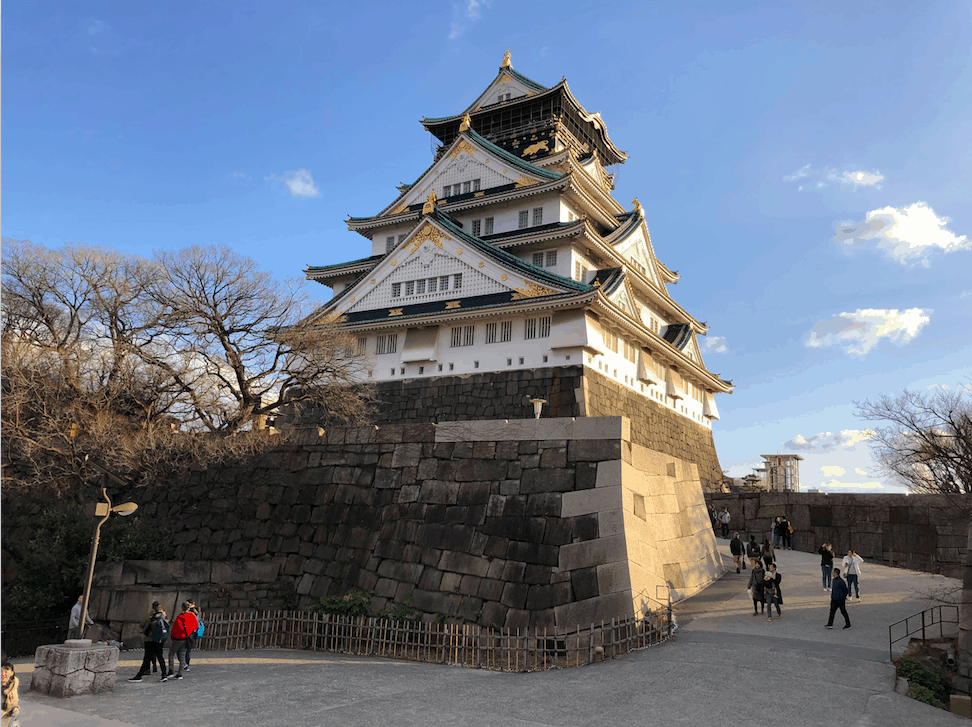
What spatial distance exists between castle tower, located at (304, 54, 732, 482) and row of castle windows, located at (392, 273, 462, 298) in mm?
50

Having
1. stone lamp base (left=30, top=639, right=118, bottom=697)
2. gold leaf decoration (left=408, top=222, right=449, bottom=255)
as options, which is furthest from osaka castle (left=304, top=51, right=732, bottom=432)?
stone lamp base (left=30, top=639, right=118, bottom=697)

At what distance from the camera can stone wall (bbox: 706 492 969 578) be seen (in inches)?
830

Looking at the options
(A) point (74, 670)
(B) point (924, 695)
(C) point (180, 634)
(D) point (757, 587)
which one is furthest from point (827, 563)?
(A) point (74, 670)

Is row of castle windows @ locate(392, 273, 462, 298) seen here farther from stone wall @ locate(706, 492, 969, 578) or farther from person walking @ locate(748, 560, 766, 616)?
person walking @ locate(748, 560, 766, 616)

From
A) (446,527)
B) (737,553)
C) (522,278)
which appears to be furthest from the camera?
(522,278)

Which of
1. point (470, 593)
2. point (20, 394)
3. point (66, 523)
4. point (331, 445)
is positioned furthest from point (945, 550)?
point (20, 394)

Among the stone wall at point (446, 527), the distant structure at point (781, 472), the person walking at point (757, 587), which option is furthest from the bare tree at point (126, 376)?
the distant structure at point (781, 472)

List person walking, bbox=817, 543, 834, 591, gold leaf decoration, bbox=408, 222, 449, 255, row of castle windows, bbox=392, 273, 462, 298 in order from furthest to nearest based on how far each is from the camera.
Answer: gold leaf decoration, bbox=408, 222, 449, 255
row of castle windows, bbox=392, 273, 462, 298
person walking, bbox=817, 543, 834, 591

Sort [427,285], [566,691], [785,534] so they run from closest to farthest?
[566,691] < [785,534] < [427,285]

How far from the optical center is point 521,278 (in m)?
25.5

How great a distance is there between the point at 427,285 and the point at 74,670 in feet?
67.6

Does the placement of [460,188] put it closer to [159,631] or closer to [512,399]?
[512,399]

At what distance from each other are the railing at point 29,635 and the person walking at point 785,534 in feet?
71.8

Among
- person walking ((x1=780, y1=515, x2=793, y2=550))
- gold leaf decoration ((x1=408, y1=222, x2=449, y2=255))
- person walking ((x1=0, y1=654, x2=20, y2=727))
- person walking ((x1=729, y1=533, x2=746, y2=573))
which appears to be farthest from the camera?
gold leaf decoration ((x1=408, y1=222, x2=449, y2=255))
